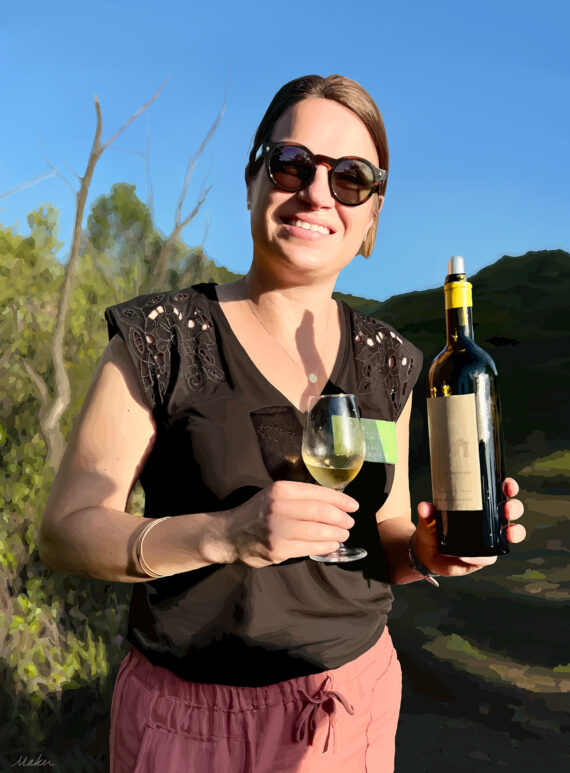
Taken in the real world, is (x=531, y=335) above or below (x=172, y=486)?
above

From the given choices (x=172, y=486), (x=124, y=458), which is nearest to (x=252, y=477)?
(x=172, y=486)

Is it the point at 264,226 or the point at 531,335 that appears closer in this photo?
the point at 264,226

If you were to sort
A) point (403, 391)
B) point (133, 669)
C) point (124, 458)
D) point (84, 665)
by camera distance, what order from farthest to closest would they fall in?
point (84, 665) → point (403, 391) → point (133, 669) → point (124, 458)

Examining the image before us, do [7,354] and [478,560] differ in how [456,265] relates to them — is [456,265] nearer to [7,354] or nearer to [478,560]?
[478,560]

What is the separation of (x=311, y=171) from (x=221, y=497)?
2.89ft

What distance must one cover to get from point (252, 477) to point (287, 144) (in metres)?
0.88

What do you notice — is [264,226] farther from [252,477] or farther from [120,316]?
[252,477]

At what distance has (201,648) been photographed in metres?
1.73

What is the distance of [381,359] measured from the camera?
2170mm

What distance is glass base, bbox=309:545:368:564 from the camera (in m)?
1.79

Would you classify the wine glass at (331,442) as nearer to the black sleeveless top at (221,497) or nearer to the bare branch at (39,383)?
the black sleeveless top at (221,497)

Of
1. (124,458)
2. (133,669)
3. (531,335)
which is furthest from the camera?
(531,335)

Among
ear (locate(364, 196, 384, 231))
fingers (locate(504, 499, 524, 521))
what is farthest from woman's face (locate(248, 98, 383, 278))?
fingers (locate(504, 499, 524, 521))
